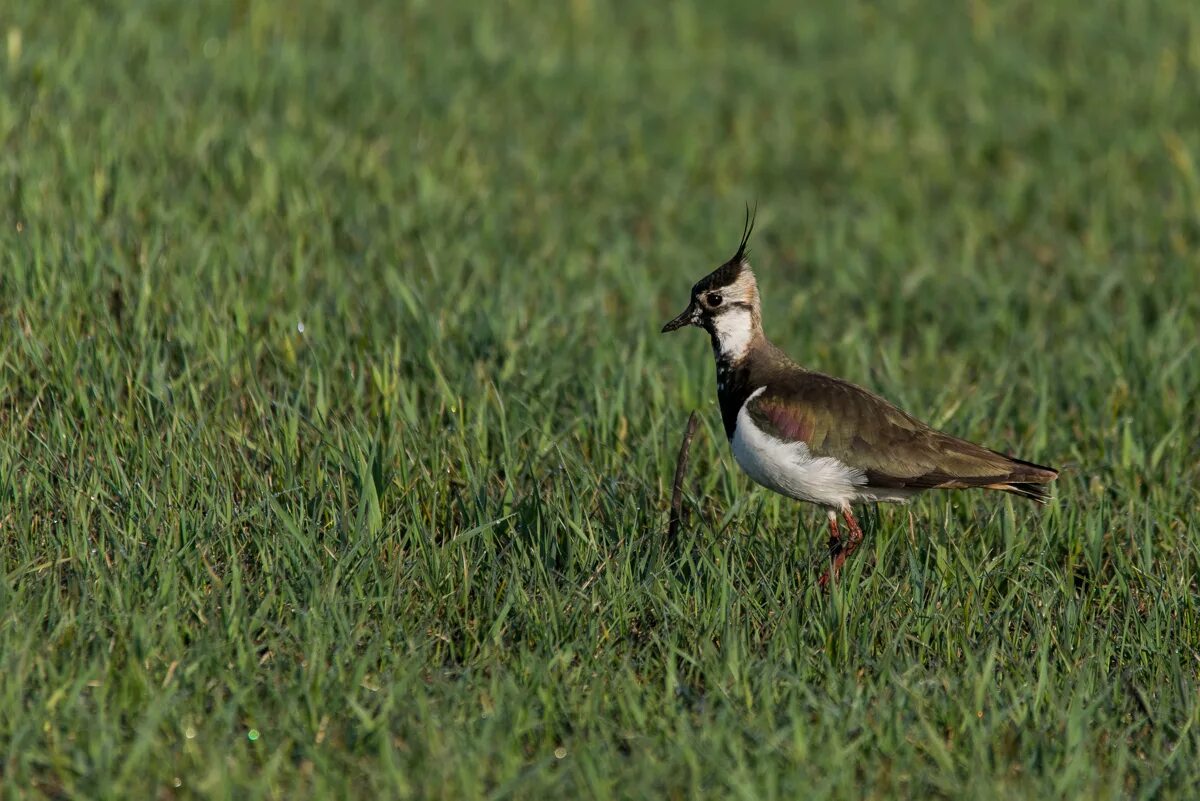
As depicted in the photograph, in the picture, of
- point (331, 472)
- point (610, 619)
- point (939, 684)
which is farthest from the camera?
point (331, 472)

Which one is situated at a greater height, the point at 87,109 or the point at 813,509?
the point at 87,109

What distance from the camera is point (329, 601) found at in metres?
4.52

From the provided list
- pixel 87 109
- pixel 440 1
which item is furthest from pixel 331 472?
pixel 440 1

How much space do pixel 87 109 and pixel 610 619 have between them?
5114 mm

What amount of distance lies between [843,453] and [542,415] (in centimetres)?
147

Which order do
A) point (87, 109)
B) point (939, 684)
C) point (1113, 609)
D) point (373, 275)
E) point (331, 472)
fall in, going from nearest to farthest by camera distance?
1. point (939, 684)
2. point (1113, 609)
3. point (331, 472)
4. point (373, 275)
5. point (87, 109)

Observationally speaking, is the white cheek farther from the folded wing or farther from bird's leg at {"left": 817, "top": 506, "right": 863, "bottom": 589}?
bird's leg at {"left": 817, "top": 506, "right": 863, "bottom": 589}

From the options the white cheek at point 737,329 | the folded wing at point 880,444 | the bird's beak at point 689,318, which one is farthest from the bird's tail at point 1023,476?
the bird's beak at point 689,318

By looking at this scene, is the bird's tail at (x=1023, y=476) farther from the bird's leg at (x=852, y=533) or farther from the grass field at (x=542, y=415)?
the bird's leg at (x=852, y=533)

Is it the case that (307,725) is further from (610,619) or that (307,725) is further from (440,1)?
(440,1)

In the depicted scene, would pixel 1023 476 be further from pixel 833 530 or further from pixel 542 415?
pixel 542 415

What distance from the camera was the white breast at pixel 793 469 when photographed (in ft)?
17.1

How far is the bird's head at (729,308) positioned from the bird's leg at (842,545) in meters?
0.75

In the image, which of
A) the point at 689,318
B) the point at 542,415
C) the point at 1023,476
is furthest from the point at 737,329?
the point at 1023,476
